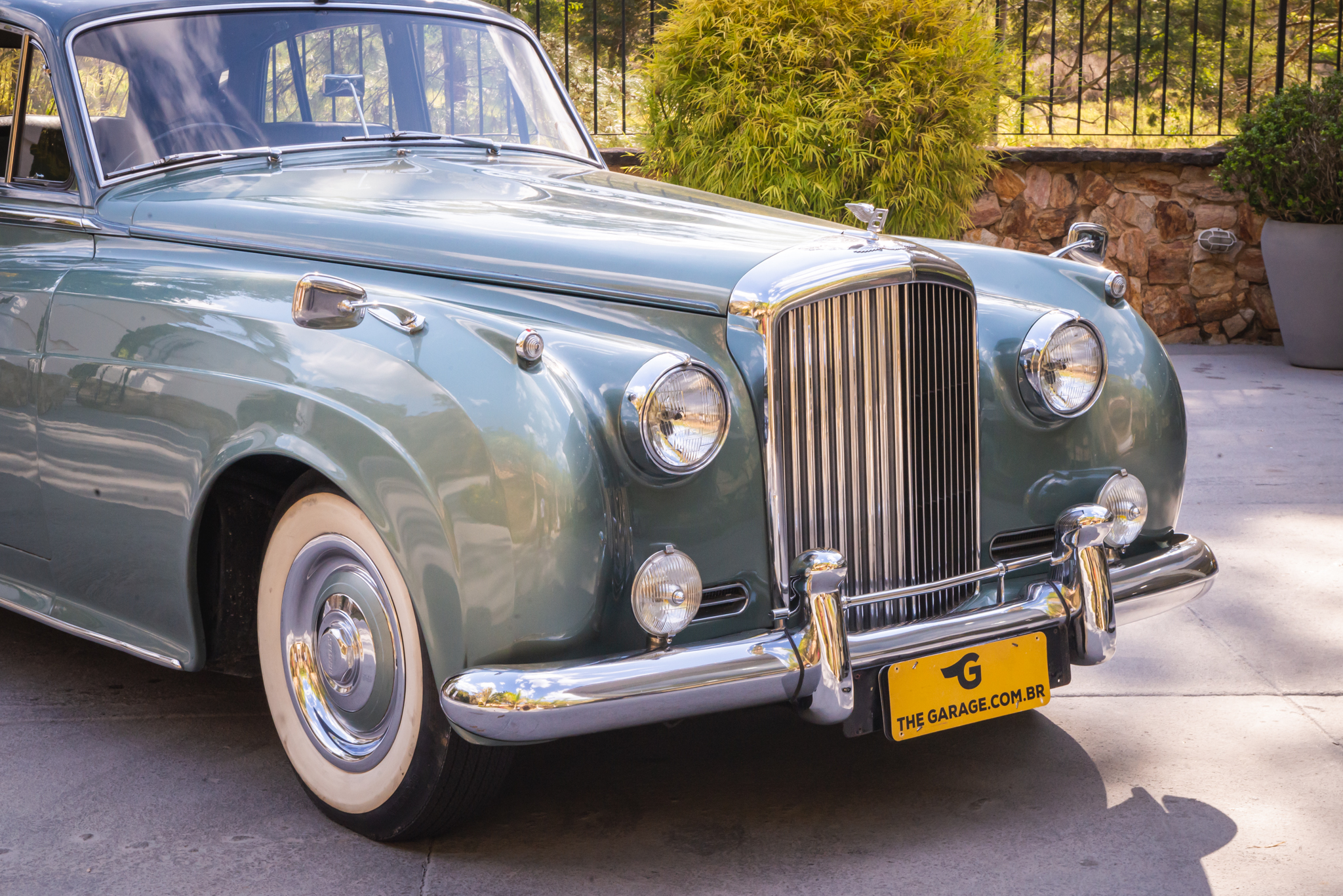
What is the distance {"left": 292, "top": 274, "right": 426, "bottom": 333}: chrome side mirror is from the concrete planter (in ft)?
21.9

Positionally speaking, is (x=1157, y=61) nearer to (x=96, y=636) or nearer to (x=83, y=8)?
(x=83, y=8)

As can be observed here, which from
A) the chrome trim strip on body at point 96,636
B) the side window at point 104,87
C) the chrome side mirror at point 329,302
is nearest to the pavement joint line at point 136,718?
the chrome trim strip on body at point 96,636

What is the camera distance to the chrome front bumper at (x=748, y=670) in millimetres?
2193

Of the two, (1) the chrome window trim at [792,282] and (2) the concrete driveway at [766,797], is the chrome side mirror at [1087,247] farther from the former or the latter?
(2) the concrete driveway at [766,797]

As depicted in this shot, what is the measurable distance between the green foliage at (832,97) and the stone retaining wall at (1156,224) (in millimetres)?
1786

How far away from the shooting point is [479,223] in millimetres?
2799

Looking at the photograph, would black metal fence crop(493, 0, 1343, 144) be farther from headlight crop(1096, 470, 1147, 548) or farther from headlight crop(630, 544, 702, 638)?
headlight crop(630, 544, 702, 638)

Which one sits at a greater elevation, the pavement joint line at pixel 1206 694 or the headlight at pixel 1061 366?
the headlight at pixel 1061 366

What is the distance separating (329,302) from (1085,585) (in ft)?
5.04

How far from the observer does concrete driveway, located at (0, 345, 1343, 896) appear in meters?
2.49

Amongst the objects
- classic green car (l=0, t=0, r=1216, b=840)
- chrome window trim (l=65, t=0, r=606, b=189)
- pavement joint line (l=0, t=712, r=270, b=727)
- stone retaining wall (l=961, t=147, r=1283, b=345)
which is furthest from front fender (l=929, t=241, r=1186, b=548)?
stone retaining wall (l=961, t=147, r=1283, b=345)

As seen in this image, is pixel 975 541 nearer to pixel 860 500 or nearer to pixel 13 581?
pixel 860 500

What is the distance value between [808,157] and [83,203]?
164 inches

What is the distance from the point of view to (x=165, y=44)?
3.24 metres
